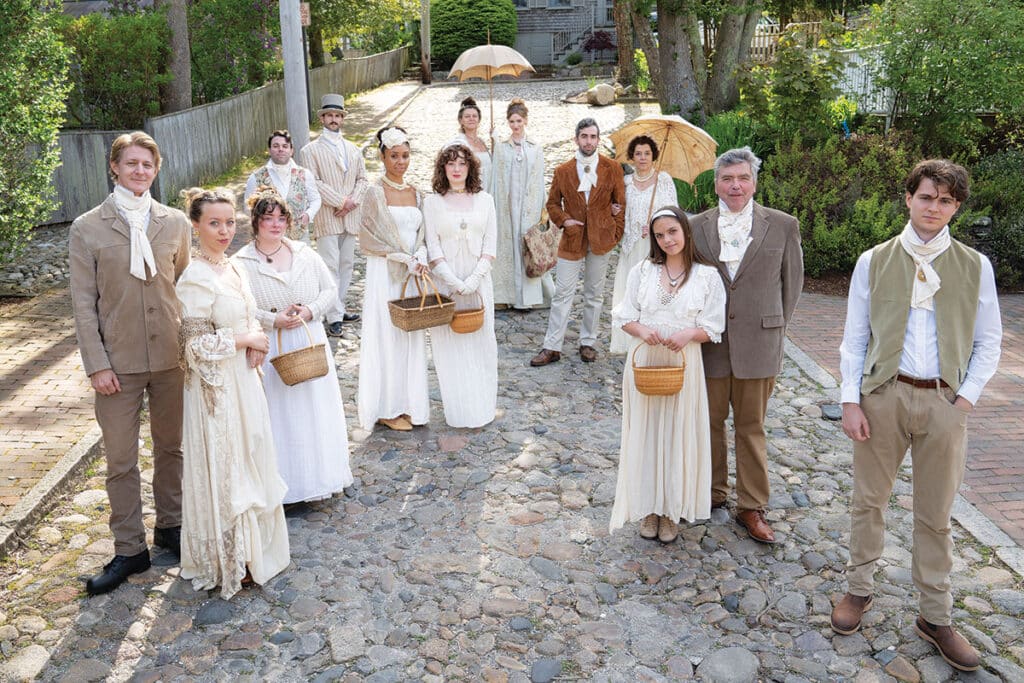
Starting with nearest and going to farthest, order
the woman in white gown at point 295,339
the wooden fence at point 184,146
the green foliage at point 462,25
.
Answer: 1. the woman in white gown at point 295,339
2. the wooden fence at point 184,146
3. the green foliage at point 462,25

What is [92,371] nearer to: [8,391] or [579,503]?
[579,503]

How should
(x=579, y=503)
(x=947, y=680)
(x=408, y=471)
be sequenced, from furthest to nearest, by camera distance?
1. (x=408, y=471)
2. (x=579, y=503)
3. (x=947, y=680)

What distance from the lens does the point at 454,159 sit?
290 inches

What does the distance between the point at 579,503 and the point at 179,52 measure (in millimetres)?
14663

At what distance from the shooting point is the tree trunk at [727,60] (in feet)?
66.8

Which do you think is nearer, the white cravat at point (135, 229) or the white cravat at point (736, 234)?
the white cravat at point (135, 229)

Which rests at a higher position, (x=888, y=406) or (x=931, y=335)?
(x=931, y=335)

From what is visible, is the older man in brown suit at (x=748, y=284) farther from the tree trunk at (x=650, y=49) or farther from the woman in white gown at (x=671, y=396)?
the tree trunk at (x=650, y=49)

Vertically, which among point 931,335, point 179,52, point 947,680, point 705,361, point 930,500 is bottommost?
point 947,680

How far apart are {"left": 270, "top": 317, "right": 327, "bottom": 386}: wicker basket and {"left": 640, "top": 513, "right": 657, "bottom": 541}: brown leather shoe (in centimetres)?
221

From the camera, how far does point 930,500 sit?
484cm

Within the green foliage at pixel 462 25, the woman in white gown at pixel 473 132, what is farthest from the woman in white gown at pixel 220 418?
the green foliage at pixel 462 25

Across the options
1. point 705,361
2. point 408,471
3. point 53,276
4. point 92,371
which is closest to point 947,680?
point 705,361

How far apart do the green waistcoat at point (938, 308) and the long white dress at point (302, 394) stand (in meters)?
3.21
